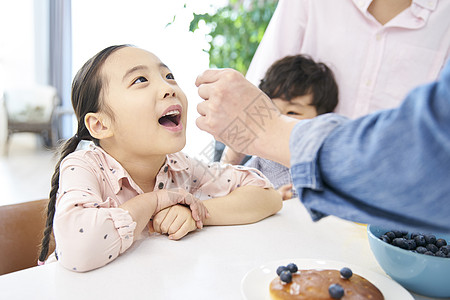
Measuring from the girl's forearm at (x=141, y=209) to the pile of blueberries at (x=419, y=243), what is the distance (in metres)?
0.57

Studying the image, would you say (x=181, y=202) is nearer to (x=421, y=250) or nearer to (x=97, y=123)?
(x=97, y=123)

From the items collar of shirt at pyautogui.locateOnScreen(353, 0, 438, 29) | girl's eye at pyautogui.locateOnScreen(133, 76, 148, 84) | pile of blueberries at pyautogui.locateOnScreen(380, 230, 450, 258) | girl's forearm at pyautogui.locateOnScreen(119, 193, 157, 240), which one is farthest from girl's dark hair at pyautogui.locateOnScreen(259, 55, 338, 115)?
pile of blueberries at pyautogui.locateOnScreen(380, 230, 450, 258)

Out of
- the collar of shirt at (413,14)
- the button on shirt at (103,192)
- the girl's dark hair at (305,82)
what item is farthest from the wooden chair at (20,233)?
the collar of shirt at (413,14)

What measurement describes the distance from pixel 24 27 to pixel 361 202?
7.11 metres

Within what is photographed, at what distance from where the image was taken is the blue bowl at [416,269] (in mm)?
778

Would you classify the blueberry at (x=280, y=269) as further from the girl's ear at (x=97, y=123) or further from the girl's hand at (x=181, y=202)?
the girl's ear at (x=97, y=123)

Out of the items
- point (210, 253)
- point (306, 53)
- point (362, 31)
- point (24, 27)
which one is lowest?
point (24, 27)

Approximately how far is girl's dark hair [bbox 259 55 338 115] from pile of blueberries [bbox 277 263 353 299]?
1324 millimetres

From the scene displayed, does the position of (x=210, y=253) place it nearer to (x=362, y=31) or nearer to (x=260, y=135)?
(x=260, y=135)

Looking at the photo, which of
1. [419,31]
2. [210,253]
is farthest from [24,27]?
[210,253]

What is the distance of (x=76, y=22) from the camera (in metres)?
6.12

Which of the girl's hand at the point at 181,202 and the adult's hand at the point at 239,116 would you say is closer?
the adult's hand at the point at 239,116

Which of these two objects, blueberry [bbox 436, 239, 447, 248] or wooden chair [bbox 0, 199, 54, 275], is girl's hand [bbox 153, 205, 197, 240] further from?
blueberry [bbox 436, 239, 447, 248]

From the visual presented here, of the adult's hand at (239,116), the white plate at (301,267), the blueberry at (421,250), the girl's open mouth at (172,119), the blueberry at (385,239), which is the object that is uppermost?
the adult's hand at (239,116)
